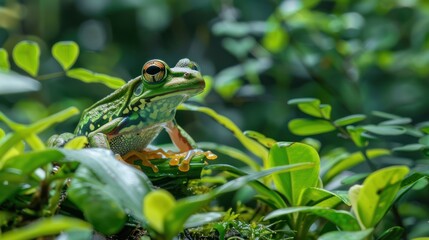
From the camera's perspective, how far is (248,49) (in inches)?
59.7

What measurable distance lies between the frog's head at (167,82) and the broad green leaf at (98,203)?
44cm

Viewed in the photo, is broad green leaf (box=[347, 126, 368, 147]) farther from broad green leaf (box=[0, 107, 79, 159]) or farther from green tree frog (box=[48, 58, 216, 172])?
broad green leaf (box=[0, 107, 79, 159])

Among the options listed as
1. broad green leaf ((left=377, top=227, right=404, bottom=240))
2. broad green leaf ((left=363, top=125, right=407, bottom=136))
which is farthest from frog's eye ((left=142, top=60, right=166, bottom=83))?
broad green leaf ((left=377, top=227, right=404, bottom=240))

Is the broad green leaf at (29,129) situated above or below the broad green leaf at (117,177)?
above

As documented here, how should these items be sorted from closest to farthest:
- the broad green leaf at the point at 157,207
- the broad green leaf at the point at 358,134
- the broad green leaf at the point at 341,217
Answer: the broad green leaf at the point at 157,207
the broad green leaf at the point at 341,217
the broad green leaf at the point at 358,134

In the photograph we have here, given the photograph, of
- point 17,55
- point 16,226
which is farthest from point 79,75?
point 16,226

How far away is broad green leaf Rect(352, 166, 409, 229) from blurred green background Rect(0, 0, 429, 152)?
837 millimetres

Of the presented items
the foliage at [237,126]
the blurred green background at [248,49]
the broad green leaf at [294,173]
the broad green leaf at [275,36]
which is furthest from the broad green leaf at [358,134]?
the broad green leaf at [275,36]

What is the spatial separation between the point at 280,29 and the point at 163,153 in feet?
2.60

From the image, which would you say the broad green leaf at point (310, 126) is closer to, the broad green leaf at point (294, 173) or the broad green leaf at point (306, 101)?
the broad green leaf at point (306, 101)

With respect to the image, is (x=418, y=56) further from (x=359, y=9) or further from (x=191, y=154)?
(x=191, y=154)

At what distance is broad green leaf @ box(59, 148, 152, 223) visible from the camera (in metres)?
0.45

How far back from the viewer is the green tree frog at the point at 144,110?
911 millimetres

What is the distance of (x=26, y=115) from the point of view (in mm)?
2055
